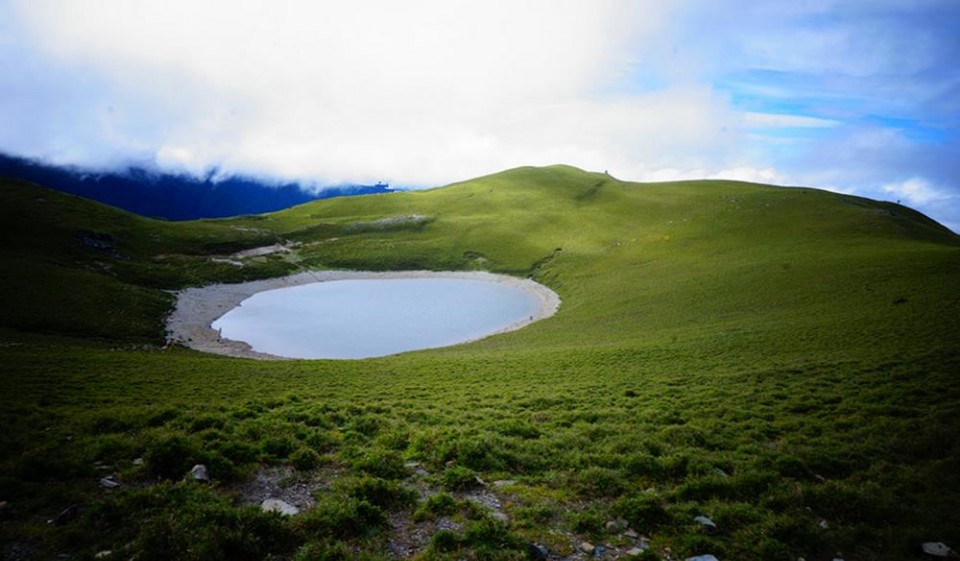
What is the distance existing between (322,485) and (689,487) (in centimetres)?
928

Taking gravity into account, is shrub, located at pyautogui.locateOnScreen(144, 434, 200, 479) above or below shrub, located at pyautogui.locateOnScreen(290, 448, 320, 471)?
above

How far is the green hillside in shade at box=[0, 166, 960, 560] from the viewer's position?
8500 millimetres

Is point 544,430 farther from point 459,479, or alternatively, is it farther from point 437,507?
point 437,507

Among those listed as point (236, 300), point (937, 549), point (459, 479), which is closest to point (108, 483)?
point (459, 479)

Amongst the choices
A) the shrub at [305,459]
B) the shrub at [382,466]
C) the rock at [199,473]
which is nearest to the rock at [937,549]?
the shrub at [382,466]

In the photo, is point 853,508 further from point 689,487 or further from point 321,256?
point 321,256

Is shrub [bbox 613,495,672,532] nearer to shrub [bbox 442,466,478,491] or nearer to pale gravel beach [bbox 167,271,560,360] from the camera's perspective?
shrub [bbox 442,466,478,491]

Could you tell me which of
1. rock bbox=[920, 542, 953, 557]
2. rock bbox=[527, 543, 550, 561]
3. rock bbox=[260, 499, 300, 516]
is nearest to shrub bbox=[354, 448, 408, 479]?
rock bbox=[260, 499, 300, 516]

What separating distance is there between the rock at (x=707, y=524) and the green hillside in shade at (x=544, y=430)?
0.96 feet

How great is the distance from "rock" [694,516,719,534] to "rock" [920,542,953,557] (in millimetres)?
3869

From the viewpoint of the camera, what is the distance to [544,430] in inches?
601

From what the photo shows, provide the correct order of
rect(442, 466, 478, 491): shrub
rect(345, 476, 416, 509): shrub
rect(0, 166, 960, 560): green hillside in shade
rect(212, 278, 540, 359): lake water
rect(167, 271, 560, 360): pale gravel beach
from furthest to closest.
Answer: rect(212, 278, 540, 359): lake water
rect(167, 271, 560, 360): pale gravel beach
rect(442, 466, 478, 491): shrub
rect(345, 476, 416, 509): shrub
rect(0, 166, 960, 560): green hillside in shade

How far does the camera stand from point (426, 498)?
32.9 feet

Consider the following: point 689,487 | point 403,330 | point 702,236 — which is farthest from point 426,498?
point 702,236
